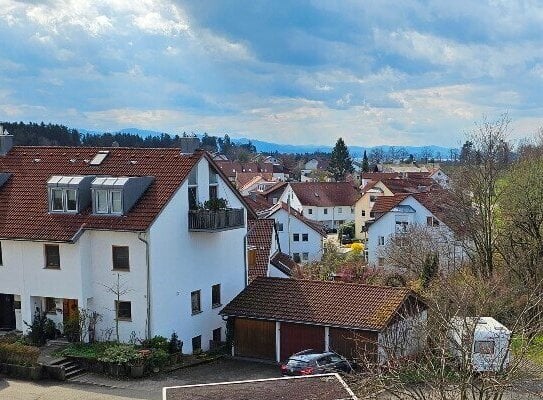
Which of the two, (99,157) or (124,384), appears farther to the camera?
(99,157)

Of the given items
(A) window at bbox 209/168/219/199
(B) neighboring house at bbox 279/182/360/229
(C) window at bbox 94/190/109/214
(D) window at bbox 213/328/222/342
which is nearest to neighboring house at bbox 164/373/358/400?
(C) window at bbox 94/190/109/214

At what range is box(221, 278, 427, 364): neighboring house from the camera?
28.2 metres

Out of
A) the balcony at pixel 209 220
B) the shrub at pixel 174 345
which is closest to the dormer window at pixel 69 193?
the balcony at pixel 209 220

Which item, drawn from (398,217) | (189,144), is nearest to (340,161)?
(398,217)

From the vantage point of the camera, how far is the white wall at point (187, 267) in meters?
30.1

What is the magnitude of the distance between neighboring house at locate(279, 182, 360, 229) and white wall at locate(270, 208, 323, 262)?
23.7m

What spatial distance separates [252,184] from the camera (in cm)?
12669

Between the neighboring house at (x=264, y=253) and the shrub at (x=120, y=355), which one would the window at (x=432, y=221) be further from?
the shrub at (x=120, y=355)

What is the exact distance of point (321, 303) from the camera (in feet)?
99.6

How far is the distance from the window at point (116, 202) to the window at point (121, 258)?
5.33 ft

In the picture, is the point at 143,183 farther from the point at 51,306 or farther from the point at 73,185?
the point at 51,306

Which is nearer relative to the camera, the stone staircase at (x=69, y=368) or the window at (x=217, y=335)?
the stone staircase at (x=69, y=368)

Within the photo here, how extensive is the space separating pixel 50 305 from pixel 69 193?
5187 millimetres

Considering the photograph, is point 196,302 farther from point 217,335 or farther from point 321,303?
point 321,303
